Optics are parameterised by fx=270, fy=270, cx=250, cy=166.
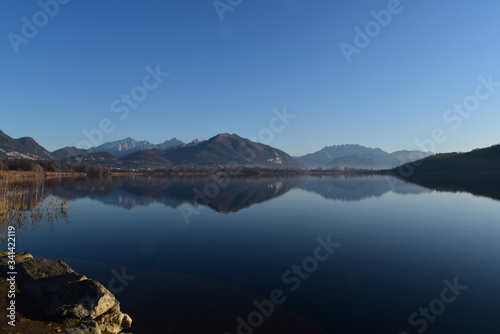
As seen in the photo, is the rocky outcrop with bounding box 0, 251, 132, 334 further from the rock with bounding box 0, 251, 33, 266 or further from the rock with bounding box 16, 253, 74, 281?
the rock with bounding box 0, 251, 33, 266

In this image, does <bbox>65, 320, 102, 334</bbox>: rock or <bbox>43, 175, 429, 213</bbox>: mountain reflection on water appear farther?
<bbox>43, 175, 429, 213</bbox>: mountain reflection on water

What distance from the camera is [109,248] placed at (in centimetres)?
2058

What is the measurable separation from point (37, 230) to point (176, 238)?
14.1 m

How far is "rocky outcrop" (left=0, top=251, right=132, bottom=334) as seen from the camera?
28.1 ft

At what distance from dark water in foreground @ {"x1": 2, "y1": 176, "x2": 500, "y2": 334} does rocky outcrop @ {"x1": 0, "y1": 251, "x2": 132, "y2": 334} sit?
4.15ft

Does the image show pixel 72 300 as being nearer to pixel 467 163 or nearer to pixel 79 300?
pixel 79 300

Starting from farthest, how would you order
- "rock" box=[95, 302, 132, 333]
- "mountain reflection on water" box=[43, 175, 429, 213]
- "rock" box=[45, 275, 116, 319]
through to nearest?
"mountain reflection on water" box=[43, 175, 429, 213] < "rock" box=[95, 302, 132, 333] < "rock" box=[45, 275, 116, 319]

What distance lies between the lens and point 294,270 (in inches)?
628

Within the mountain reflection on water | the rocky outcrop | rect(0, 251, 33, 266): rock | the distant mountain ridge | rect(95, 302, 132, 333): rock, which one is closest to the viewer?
the rocky outcrop

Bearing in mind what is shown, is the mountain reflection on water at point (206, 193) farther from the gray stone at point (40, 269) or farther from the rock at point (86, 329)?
the rock at point (86, 329)

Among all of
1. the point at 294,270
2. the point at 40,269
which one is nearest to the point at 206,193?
the point at 294,270

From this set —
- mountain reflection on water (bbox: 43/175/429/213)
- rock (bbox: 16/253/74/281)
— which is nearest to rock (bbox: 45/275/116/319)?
rock (bbox: 16/253/74/281)

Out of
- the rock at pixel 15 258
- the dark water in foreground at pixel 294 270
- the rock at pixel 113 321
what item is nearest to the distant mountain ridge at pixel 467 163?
the dark water in foreground at pixel 294 270

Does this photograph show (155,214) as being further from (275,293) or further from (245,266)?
(275,293)
